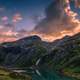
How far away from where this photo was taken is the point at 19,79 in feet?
573

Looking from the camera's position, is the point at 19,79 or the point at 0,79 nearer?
the point at 0,79

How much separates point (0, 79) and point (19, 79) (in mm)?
19401

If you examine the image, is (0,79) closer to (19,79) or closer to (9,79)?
(9,79)

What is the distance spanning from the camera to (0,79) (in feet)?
524

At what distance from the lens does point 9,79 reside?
166m

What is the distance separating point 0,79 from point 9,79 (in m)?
8.44

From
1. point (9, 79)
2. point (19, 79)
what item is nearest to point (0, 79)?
point (9, 79)

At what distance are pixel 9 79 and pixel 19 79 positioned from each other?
36.0ft
